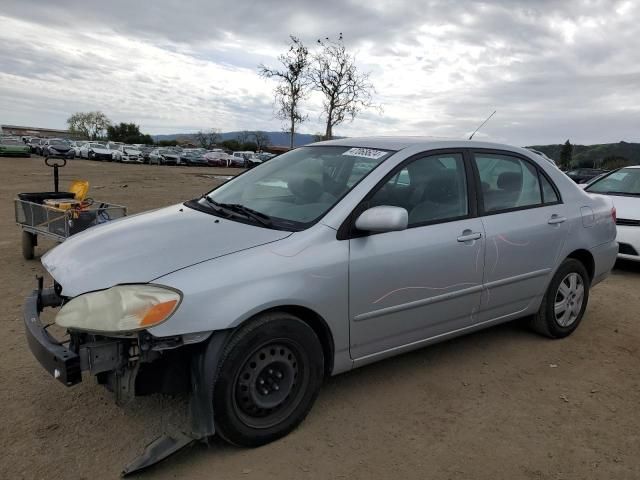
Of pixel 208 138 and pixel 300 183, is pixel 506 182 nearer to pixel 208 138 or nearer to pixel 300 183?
pixel 300 183

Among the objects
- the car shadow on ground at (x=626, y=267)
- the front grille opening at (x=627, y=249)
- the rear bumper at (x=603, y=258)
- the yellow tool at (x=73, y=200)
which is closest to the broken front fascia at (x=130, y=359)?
the rear bumper at (x=603, y=258)

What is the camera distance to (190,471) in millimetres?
2596

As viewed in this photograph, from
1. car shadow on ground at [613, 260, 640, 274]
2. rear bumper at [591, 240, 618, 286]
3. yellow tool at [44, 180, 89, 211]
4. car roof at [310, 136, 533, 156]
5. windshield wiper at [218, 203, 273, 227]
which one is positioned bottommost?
car shadow on ground at [613, 260, 640, 274]

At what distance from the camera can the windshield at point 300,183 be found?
10.6 ft

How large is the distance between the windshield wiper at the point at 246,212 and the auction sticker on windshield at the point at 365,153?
827 millimetres

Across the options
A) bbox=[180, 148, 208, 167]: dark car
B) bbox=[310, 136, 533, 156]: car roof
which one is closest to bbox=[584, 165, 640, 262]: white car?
bbox=[310, 136, 533, 156]: car roof

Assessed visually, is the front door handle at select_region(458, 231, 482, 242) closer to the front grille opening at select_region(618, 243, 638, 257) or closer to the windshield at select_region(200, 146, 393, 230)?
the windshield at select_region(200, 146, 393, 230)

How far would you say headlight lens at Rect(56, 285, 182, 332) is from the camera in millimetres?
2396

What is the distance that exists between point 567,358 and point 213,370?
9.82 ft

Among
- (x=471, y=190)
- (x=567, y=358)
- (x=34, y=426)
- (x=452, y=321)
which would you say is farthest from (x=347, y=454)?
(x=567, y=358)

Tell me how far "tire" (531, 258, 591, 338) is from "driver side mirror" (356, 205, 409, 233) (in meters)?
2.03

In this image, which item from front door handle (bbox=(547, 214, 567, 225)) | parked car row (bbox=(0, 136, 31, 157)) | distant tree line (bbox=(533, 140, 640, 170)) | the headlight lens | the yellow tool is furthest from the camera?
Answer: distant tree line (bbox=(533, 140, 640, 170))

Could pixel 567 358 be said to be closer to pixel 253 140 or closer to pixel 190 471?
pixel 190 471

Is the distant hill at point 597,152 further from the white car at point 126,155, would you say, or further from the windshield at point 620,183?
the windshield at point 620,183
